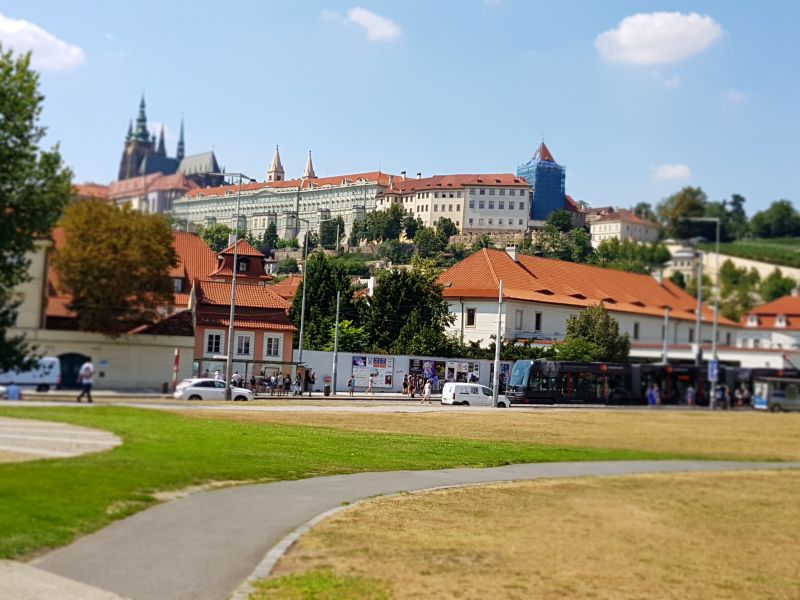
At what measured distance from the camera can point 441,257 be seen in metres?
33.9

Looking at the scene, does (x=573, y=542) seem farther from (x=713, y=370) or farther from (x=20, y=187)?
(x=20, y=187)

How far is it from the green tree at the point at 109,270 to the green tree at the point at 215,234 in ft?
5.64

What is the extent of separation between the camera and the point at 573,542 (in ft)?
41.1

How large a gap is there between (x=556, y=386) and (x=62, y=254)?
18.5m

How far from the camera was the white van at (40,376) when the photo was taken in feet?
18.0

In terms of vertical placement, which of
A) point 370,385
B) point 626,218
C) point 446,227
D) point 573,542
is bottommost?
point 573,542

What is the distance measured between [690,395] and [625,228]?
478 cm

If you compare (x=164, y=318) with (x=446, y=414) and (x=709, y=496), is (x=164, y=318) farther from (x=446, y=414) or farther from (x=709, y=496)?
(x=446, y=414)

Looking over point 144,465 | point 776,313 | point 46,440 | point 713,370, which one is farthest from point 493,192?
point 46,440

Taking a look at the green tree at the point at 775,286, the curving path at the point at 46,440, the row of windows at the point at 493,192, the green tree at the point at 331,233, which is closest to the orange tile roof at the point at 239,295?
the curving path at the point at 46,440

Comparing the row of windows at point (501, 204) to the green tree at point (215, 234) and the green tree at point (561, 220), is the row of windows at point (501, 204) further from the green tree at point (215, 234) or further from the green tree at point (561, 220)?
the green tree at point (215, 234)

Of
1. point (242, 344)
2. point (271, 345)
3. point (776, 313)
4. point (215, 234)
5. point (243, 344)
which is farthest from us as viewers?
point (271, 345)

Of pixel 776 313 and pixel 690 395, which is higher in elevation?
pixel 776 313

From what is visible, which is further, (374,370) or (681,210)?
(374,370)
